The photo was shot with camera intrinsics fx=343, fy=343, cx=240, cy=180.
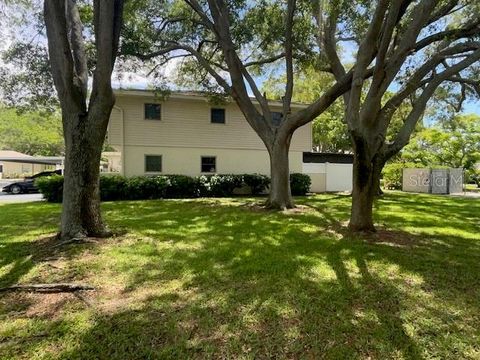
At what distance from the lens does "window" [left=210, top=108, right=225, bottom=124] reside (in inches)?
706

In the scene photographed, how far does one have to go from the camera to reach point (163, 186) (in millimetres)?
15172

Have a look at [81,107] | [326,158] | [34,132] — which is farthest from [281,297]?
[34,132]

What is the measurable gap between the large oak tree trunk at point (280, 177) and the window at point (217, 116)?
7313mm

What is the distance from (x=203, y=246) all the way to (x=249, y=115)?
6.29m

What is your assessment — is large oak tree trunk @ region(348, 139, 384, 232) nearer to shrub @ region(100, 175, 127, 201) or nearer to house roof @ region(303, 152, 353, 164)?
shrub @ region(100, 175, 127, 201)

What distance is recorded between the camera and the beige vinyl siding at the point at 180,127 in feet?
54.2

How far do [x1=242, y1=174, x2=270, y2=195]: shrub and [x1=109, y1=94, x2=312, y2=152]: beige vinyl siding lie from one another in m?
2.15

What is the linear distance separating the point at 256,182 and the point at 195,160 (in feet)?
11.0

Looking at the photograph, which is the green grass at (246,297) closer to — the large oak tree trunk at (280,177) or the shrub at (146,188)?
the large oak tree trunk at (280,177)

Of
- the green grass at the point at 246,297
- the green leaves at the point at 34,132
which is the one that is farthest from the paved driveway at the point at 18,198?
the green leaves at the point at 34,132

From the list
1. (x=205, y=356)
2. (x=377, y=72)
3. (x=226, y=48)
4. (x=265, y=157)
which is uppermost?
(x=226, y=48)

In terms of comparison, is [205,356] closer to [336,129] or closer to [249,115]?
[249,115]

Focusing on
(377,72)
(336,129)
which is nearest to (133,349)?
(377,72)

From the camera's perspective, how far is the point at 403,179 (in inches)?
921
